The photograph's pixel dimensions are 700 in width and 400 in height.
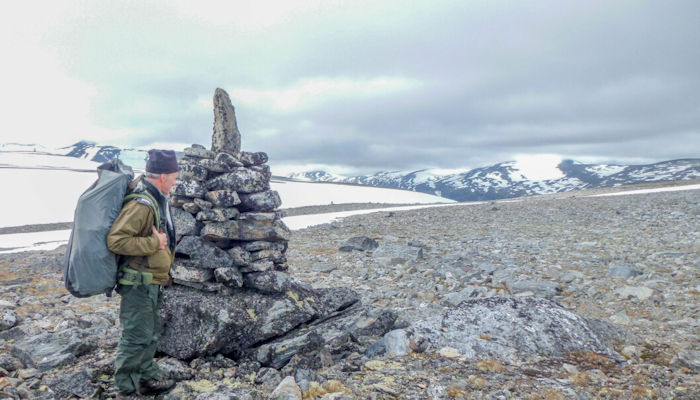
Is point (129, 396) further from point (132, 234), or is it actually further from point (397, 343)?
point (397, 343)

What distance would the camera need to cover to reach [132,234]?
5137 mm

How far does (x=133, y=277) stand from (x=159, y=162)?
172 cm

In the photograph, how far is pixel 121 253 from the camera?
5.03 meters

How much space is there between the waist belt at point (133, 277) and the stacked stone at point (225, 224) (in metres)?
2.21

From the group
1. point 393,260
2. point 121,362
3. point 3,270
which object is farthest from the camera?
point 3,270

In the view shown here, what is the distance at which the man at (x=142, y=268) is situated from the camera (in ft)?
16.8

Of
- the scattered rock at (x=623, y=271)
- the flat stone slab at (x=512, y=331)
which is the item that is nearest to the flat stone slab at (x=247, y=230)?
the flat stone slab at (x=512, y=331)

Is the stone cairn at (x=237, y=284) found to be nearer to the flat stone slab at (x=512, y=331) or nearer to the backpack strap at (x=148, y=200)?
the flat stone slab at (x=512, y=331)

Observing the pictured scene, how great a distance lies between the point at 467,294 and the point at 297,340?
18.4ft

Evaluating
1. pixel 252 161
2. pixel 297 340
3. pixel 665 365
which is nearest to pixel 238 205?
pixel 252 161

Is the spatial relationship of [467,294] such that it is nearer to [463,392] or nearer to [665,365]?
[665,365]

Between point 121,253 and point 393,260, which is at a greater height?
point 121,253

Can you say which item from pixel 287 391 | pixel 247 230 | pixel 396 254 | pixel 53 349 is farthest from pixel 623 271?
pixel 53 349

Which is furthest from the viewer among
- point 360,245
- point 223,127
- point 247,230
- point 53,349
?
point 360,245
